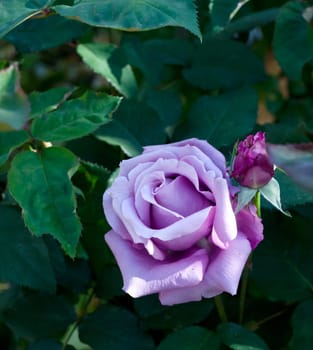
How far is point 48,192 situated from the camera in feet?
2.25

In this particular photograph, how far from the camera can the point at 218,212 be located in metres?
0.57

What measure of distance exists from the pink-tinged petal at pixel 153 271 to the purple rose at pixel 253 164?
0.25ft

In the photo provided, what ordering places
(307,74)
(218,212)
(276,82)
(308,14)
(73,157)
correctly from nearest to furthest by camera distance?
(218,212) → (73,157) → (308,14) → (307,74) → (276,82)

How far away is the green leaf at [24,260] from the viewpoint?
765 millimetres

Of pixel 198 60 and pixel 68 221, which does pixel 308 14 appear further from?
pixel 68 221

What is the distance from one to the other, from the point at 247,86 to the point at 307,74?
19cm

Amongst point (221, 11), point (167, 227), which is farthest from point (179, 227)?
point (221, 11)

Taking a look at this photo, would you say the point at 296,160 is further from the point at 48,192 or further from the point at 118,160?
the point at 118,160

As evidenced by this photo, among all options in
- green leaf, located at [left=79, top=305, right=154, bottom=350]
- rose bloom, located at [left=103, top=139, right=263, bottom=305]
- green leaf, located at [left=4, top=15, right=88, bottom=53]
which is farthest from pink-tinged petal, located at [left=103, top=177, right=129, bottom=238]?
green leaf, located at [left=4, top=15, right=88, bottom=53]

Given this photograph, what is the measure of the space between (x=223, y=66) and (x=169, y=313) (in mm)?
368

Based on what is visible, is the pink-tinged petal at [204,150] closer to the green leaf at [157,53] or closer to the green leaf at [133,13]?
the green leaf at [133,13]


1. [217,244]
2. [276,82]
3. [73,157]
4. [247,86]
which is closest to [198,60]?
[247,86]

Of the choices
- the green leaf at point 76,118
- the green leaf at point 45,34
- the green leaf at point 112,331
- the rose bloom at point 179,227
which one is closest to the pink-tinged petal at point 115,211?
the rose bloom at point 179,227

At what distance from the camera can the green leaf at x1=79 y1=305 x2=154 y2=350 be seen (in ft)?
2.59
